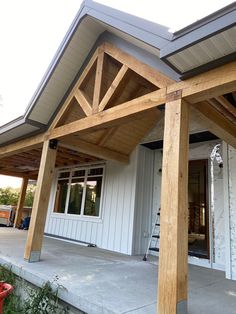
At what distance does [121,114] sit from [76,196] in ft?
17.4

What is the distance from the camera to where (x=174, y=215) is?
2322 mm

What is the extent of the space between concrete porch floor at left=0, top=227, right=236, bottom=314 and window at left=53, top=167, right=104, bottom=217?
2497mm

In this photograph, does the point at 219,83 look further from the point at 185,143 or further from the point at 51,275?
the point at 51,275

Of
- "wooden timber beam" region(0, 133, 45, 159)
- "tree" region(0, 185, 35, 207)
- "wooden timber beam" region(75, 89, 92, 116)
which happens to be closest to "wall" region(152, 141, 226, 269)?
"wooden timber beam" region(75, 89, 92, 116)

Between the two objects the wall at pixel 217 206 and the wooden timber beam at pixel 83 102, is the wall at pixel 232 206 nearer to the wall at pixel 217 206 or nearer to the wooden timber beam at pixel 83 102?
the wall at pixel 217 206

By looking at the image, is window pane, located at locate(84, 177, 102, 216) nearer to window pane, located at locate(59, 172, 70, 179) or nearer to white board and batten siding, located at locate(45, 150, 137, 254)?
white board and batten siding, located at locate(45, 150, 137, 254)

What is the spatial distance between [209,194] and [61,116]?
335cm

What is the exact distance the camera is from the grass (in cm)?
286

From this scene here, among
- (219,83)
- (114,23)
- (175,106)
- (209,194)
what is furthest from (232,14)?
(209,194)

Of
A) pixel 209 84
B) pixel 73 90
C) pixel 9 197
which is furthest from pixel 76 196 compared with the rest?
pixel 9 197

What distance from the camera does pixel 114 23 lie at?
3143 mm

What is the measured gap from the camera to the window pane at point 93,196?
722 centimetres

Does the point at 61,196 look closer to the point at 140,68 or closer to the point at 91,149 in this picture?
the point at 91,149

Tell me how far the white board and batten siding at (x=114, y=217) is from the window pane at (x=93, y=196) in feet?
0.74
